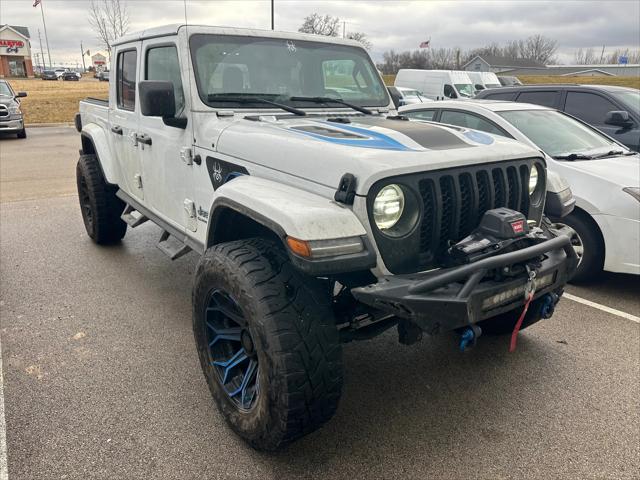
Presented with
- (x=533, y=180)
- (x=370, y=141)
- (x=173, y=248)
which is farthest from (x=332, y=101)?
(x=173, y=248)

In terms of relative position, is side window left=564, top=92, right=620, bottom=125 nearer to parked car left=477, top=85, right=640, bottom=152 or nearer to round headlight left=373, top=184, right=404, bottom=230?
parked car left=477, top=85, right=640, bottom=152

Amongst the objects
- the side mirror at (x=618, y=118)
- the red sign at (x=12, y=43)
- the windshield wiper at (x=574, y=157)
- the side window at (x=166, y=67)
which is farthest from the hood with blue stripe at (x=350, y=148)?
the red sign at (x=12, y=43)

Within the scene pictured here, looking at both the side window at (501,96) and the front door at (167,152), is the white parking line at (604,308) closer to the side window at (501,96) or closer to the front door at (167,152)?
the front door at (167,152)

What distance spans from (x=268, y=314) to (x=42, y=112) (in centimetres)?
2370

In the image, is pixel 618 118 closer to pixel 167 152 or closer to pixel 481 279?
pixel 481 279

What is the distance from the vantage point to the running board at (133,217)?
14.7 feet

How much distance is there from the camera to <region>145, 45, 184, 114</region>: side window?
10.9 ft

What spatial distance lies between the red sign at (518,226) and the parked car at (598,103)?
16.7 ft

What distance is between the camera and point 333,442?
2.57 meters

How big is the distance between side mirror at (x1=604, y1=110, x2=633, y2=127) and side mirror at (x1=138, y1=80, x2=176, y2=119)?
226 inches

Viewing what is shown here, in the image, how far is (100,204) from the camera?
5160mm

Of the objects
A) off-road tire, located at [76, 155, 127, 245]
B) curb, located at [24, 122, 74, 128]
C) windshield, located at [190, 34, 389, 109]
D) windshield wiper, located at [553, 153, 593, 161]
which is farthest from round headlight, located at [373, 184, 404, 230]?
curb, located at [24, 122, 74, 128]

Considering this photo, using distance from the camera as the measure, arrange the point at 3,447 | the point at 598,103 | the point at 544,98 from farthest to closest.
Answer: the point at 544,98
the point at 598,103
the point at 3,447

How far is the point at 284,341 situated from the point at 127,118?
3037 millimetres
